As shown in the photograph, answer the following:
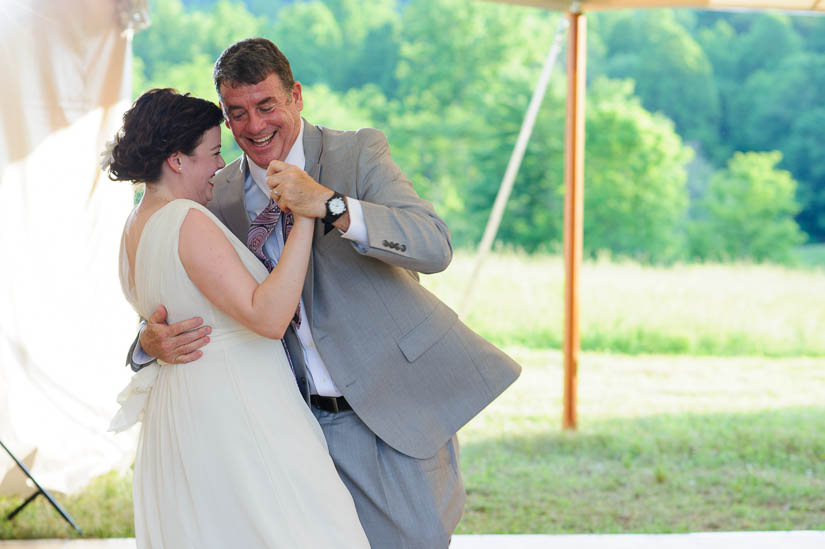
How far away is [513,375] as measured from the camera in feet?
7.27

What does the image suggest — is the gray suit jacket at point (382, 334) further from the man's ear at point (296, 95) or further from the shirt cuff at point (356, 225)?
the shirt cuff at point (356, 225)

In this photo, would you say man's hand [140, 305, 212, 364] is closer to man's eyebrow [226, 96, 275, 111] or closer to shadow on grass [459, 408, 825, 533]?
man's eyebrow [226, 96, 275, 111]

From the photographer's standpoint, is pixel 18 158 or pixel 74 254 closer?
pixel 18 158

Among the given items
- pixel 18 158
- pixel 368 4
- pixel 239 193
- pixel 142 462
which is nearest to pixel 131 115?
pixel 239 193

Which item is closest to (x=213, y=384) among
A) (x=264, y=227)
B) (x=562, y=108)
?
(x=264, y=227)

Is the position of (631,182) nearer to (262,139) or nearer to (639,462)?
(639,462)

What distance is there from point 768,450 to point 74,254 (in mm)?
4015

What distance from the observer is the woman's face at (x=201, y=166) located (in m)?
1.93

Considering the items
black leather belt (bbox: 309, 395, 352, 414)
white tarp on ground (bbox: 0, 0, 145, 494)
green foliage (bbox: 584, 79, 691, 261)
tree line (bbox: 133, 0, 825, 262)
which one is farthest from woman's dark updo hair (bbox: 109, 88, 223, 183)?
green foliage (bbox: 584, 79, 691, 261)

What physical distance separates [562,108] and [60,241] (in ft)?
54.6

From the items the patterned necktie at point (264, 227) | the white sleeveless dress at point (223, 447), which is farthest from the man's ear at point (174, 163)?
the patterned necktie at point (264, 227)

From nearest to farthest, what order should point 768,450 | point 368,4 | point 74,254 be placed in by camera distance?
point 74,254
point 768,450
point 368,4

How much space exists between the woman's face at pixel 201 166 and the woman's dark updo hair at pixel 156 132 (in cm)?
1

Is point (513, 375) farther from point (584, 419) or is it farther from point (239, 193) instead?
point (584, 419)
